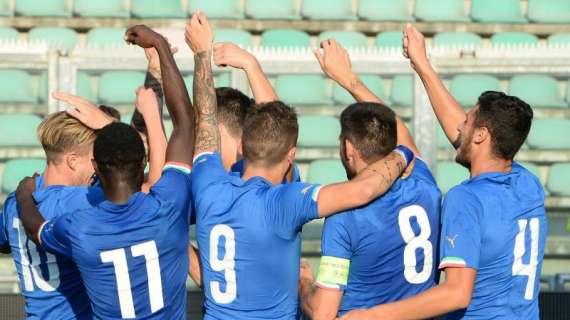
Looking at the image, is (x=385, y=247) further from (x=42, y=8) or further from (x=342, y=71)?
(x=42, y=8)

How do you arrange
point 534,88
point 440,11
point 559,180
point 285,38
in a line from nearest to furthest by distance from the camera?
point 559,180
point 534,88
point 285,38
point 440,11

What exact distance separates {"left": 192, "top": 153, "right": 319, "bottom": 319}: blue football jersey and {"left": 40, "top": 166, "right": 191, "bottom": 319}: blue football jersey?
0.39ft

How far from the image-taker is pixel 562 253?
918 cm

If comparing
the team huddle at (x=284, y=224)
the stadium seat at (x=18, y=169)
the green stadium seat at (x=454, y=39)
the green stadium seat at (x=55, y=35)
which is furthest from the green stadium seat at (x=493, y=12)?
the team huddle at (x=284, y=224)

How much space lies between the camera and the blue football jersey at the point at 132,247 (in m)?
4.91

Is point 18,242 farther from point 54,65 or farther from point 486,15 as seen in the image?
point 486,15

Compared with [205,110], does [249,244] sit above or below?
below

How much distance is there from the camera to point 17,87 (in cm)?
1001

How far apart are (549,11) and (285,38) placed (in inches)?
131

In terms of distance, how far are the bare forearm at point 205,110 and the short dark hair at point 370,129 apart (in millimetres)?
638

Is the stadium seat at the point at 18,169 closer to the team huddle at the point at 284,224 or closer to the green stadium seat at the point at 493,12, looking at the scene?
the team huddle at the point at 284,224

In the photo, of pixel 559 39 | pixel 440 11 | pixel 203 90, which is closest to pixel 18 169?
pixel 203 90

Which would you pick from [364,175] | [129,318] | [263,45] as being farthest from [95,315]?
[263,45]

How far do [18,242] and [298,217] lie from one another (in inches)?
58.6
